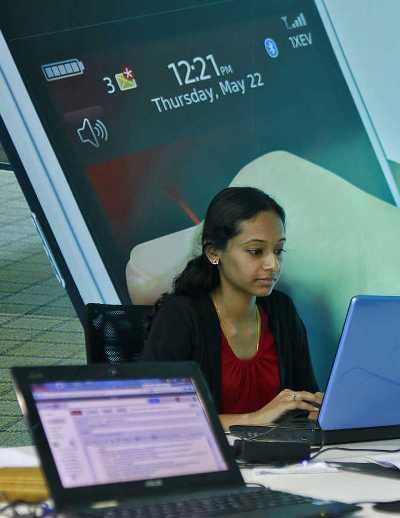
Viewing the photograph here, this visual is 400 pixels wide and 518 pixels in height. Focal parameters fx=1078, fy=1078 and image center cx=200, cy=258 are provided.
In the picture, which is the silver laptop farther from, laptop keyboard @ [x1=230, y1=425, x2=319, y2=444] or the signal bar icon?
the signal bar icon

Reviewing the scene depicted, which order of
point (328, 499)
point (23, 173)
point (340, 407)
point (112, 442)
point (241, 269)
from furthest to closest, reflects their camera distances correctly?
point (23, 173), point (241, 269), point (340, 407), point (328, 499), point (112, 442)

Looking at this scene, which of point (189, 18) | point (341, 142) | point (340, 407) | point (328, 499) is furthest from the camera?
point (341, 142)

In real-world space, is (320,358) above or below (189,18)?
below

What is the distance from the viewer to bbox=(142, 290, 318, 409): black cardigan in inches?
122

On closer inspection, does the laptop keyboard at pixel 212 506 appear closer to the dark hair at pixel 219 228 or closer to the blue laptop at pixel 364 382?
the blue laptop at pixel 364 382

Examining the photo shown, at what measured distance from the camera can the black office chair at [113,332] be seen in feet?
10.6

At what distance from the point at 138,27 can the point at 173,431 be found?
2431 millimetres

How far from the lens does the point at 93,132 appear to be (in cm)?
392

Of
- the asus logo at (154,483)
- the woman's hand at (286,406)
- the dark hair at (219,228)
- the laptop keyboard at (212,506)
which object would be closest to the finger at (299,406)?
the woman's hand at (286,406)

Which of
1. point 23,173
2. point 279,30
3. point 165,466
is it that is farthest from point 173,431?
point 279,30

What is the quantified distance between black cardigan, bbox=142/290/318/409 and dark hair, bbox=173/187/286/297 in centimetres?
5

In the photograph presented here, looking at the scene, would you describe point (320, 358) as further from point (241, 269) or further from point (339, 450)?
point (339, 450)

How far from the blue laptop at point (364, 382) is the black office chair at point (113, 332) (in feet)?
2.61

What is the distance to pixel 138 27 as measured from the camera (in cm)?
400
